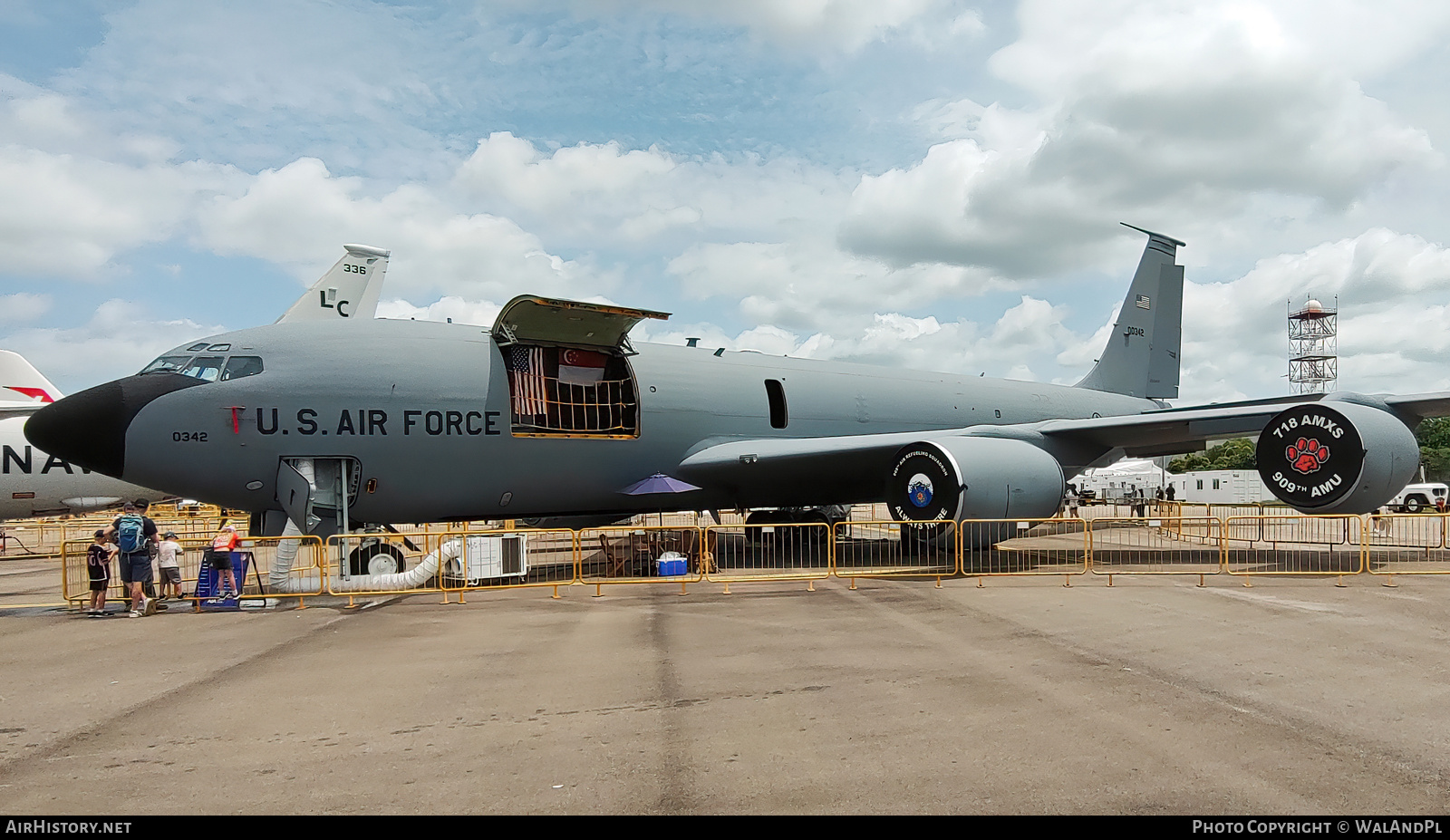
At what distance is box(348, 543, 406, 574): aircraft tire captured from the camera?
41.5ft

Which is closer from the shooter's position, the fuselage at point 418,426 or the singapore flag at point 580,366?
the fuselage at point 418,426

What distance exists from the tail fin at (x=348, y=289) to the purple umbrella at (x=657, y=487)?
2179 cm

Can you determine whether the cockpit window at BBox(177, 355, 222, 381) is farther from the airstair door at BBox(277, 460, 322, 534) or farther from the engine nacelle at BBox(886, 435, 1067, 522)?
the engine nacelle at BBox(886, 435, 1067, 522)

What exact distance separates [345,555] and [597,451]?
13.9 ft

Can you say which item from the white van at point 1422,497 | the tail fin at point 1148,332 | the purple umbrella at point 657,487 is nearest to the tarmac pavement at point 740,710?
Answer: the purple umbrella at point 657,487

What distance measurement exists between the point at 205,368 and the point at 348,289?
2302cm

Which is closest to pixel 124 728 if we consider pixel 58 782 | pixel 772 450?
pixel 58 782

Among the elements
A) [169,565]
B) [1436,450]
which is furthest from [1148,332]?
[1436,450]

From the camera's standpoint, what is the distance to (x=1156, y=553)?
58.4 ft

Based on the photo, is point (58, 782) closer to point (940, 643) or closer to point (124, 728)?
point (124, 728)

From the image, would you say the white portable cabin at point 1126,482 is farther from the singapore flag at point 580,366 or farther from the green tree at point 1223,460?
the singapore flag at point 580,366

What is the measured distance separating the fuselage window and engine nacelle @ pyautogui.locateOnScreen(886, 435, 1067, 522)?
283cm

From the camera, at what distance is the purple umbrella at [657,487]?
1541cm

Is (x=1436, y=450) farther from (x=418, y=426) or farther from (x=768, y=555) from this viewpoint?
(x=418, y=426)
